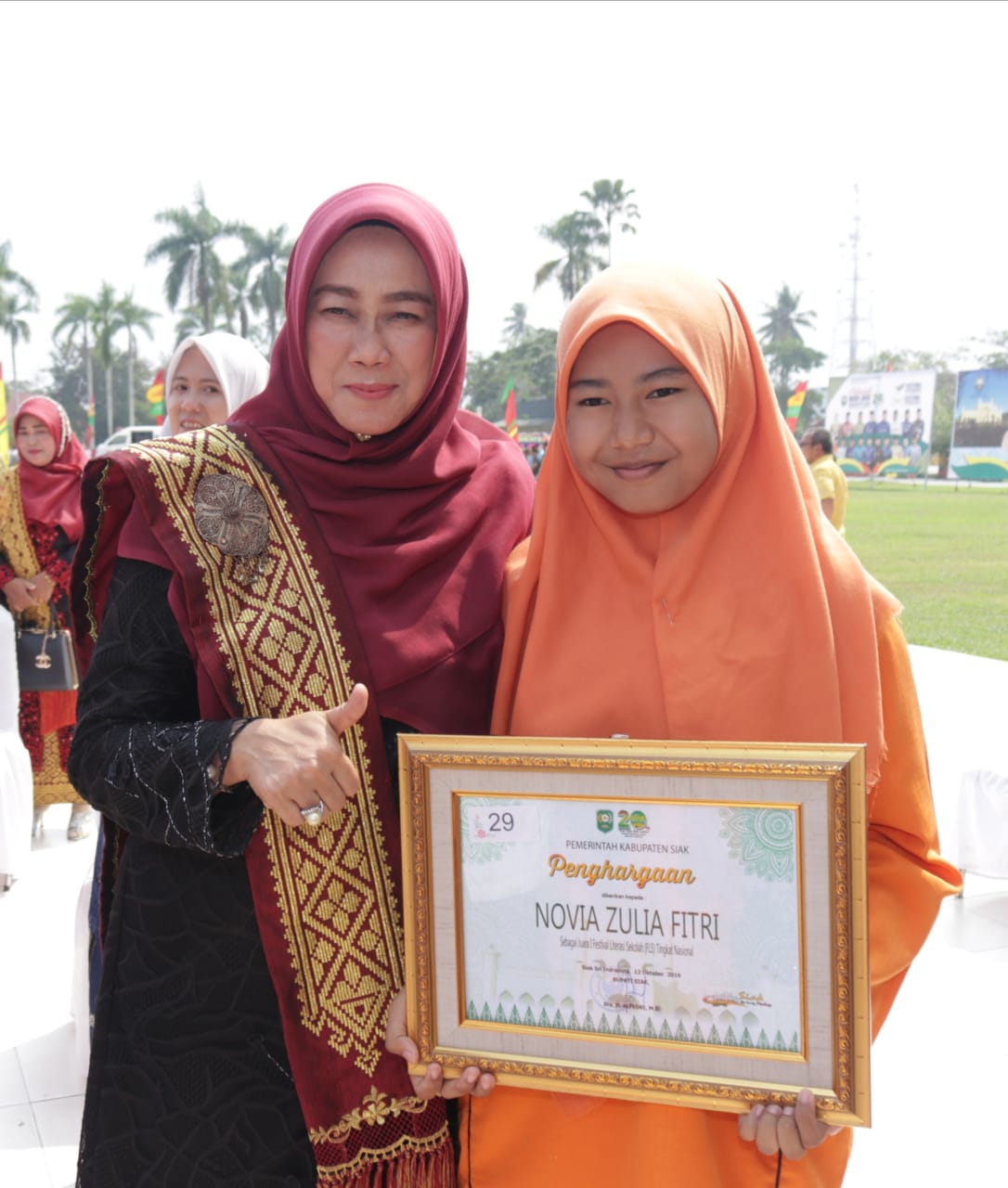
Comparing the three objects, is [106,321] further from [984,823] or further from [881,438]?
[984,823]

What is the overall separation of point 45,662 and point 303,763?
4301 mm

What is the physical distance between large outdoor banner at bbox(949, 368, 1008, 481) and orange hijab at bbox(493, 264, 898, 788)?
27.4 metres

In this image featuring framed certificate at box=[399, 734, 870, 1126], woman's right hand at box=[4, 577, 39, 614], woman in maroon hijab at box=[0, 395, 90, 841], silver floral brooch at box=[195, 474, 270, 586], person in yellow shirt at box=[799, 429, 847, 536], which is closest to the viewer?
framed certificate at box=[399, 734, 870, 1126]

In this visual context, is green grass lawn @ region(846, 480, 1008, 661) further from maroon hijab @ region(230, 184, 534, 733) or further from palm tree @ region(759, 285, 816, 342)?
palm tree @ region(759, 285, 816, 342)

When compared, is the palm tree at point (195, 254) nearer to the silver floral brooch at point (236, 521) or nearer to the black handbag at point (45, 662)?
the black handbag at point (45, 662)

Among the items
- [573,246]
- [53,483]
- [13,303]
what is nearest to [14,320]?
[13,303]

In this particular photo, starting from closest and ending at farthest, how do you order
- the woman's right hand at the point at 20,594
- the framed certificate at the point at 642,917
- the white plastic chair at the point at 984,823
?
the framed certificate at the point at 642,917 < the white plastic chair at the point at 984,823 < the woman's right hand at the point at 20,594

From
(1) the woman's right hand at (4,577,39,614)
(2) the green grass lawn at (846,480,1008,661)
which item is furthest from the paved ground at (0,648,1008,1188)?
(2) the green grass lawn at (846,480,1008,661)

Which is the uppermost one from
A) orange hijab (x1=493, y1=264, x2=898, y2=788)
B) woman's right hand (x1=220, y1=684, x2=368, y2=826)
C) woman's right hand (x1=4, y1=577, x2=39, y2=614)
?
orange hijab (x1=493, y1=264, x2=898, y2=788)

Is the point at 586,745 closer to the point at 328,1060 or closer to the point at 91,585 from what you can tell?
the point at 328,1060

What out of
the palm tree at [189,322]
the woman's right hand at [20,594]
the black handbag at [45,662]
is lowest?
the black handbag at [45,662]

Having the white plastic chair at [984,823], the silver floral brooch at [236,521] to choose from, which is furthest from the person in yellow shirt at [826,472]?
the silver floral brooch at [236,521]

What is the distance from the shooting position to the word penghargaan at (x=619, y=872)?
121 cm

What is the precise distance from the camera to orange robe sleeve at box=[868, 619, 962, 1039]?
4.65ft
